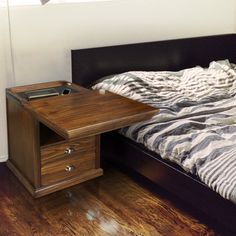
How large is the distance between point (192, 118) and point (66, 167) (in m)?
0.78

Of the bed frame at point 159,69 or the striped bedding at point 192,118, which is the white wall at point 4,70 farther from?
the striped bedding at point 192,118

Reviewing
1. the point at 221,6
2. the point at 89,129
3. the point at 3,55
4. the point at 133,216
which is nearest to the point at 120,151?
the point at 133,216

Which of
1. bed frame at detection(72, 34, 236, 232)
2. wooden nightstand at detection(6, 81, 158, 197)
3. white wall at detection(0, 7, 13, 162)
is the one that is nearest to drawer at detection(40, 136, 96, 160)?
wooden nightstand at detection(6, 81, 158, 197)

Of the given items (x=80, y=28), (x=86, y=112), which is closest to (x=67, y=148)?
(x=86, y=112)

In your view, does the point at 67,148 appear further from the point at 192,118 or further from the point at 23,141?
the point at 192,118

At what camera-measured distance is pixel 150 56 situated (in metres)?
2.91

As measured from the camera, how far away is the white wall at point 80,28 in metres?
2.47

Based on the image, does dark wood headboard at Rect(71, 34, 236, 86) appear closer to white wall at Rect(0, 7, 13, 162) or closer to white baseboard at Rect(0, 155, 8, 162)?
white wall at Rect(0, 7, 13, 162)

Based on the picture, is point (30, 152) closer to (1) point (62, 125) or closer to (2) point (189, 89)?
(1) point (62, 125)

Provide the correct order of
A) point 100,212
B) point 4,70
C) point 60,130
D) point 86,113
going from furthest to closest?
point 4,70, point 100,212, point 86,113, point 60,130

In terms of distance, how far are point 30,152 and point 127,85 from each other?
76 cm

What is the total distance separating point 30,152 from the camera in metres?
2.16

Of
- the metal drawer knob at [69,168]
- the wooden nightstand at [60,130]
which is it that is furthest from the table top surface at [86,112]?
the metal drawer knob at [69,168]

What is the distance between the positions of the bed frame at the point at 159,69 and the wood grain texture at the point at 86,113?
25 centimetres
